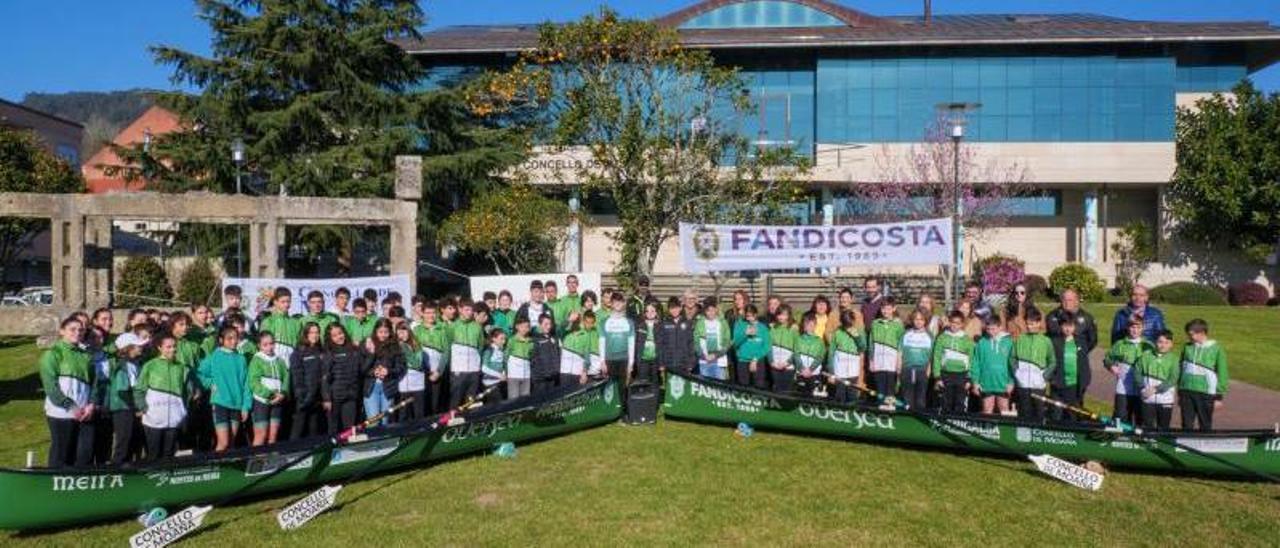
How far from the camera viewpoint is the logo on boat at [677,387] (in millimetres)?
10922

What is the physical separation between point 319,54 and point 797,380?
66.1ft

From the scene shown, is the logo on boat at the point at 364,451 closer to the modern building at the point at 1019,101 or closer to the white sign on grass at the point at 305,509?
the white sign on grass at the point at 305,509

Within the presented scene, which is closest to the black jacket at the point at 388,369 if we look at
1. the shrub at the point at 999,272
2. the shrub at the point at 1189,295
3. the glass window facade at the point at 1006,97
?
the shrub at the point at 999,272

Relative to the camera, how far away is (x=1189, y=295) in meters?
32.1

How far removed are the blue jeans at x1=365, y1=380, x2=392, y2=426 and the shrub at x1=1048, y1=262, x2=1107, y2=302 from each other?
2877 centimetres

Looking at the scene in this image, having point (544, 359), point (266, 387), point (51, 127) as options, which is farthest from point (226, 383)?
point (51, 127)

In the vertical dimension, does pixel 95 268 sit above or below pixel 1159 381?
above

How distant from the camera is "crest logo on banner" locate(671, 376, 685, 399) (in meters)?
10.9

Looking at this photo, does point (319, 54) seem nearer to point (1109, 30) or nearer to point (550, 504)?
point (550, 504)

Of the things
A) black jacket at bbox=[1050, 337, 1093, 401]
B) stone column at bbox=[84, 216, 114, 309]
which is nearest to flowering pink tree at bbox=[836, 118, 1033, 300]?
black jacket at bbox=[1050, 337, 1093, 401]

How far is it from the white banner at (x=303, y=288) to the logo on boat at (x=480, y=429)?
333cm

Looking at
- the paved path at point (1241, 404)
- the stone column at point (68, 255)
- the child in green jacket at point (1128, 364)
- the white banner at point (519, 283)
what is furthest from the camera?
the stone column at point (68, 255)

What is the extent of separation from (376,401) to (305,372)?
846mm

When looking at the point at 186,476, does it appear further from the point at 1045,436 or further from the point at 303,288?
the point at 1045,436
